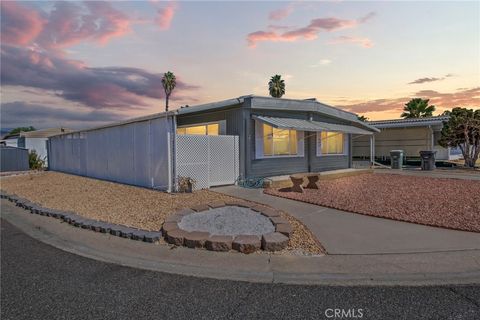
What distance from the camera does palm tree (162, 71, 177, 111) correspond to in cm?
4597

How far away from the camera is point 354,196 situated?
8.48m

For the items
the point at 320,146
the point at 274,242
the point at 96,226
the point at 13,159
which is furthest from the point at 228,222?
the point at 13,159

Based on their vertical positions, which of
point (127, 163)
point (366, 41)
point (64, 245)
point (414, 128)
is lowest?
point (64, 245)

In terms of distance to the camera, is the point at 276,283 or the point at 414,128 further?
the point at 414,128

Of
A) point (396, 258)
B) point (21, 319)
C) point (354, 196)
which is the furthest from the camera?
point (354, 196)

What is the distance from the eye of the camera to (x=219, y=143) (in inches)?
414

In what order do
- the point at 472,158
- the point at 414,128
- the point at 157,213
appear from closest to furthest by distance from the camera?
the point at 157,213, the point at 472,158, the point at 414,128

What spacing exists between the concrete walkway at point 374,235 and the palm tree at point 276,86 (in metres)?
36.2

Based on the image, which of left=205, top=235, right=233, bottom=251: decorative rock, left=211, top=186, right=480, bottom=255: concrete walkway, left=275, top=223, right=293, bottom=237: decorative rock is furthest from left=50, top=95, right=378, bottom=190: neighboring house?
left=205, top=235, right=233, bottom=251: decorative rock

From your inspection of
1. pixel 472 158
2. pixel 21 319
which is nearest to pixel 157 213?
pixel 21 319

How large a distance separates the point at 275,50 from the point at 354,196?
680 centimetres

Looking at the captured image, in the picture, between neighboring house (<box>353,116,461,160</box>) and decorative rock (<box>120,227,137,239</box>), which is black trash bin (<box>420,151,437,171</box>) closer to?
neighboring house (<box>353,116,461,160</box>)

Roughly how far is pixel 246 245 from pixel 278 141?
861cm

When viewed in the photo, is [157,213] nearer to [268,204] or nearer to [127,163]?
[268,204]
